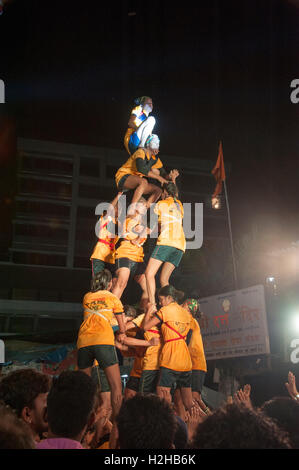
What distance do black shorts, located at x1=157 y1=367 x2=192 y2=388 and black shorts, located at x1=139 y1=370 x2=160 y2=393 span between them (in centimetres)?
23

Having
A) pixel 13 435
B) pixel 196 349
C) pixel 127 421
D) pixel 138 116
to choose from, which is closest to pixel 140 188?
pixel 138 116

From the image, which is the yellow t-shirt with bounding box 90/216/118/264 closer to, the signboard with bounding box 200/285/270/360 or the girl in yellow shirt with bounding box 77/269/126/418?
the girl in yellow shirt with bounding box 77/269/126/418

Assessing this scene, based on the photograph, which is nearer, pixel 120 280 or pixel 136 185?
pixel 120 280

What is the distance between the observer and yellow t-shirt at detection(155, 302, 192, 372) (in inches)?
253

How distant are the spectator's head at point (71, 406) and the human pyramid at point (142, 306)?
125 inches

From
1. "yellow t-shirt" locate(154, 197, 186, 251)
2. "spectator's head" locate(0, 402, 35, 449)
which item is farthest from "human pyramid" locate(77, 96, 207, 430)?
"spectator's head" locate(0, 402, 35, 449)

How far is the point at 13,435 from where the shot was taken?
1760 mm

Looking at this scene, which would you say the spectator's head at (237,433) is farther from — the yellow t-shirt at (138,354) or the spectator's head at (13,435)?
the yellow t-shirt at (138,354)

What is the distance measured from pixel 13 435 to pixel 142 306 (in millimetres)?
5919

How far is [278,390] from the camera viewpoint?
13672 mm

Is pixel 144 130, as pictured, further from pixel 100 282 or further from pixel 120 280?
pixel 100 282

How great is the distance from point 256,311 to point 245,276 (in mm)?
6712
